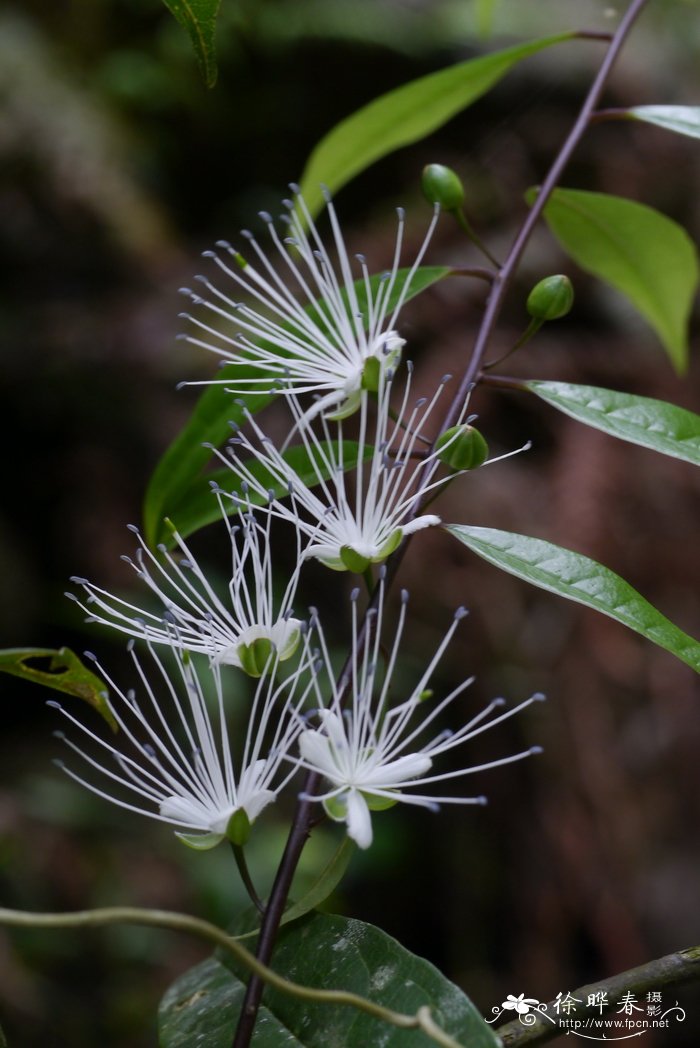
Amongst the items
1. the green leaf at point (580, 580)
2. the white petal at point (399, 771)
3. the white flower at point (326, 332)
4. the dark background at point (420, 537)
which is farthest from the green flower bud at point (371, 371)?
the dark background at point (420, 537)

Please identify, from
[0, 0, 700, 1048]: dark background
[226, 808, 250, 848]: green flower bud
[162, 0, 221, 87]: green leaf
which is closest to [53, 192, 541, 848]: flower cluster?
[226, 808, 250, 848]: green flower bud

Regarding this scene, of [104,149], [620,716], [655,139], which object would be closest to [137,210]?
[104,149]

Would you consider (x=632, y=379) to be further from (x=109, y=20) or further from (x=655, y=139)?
(x=109, y=20)

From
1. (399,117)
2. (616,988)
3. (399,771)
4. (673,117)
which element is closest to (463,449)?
(399,771)

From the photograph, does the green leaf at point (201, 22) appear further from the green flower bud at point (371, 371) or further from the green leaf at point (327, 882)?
the green leaf at point (327, 882)

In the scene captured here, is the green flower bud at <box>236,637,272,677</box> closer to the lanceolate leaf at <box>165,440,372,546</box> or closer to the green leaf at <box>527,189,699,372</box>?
the lanceolate leaf at <box>165,440,372,546</box>
